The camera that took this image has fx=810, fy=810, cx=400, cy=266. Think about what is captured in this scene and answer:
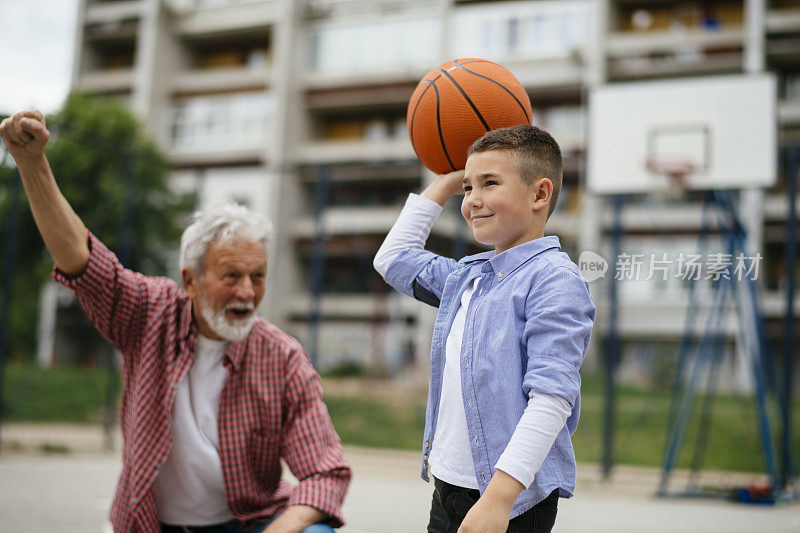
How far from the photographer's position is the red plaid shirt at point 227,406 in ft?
6.54

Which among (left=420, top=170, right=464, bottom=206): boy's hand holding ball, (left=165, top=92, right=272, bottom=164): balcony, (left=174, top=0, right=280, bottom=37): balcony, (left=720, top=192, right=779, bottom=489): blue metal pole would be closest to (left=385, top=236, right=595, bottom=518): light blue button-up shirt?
(left=420, top=170, right=464, bottom=206): boy's hand holding ball

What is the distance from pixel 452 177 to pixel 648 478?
7634mm

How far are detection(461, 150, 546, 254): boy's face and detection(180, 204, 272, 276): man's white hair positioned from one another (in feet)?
2.24

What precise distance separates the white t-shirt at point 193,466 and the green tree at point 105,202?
16587mm

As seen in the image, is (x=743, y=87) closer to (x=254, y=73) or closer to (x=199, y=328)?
(x=199, y=328)

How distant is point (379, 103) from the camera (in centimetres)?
2431

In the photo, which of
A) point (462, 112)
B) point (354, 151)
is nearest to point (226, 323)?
point (462, 112)

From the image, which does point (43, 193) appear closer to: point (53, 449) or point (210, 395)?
point (210, 395)

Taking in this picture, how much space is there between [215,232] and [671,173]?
265 inches

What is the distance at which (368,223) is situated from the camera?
2233cm

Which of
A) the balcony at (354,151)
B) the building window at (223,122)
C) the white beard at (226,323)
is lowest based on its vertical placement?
the white beard at (226,323)

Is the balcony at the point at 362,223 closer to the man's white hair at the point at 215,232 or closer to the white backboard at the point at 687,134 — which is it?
the white backboard at the point at 687,134

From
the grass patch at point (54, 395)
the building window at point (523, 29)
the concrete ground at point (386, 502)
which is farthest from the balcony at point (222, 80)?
the concrete ground at point (386, 502)

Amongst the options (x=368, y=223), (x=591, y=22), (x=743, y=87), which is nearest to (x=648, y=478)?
(x=743, y=87)
